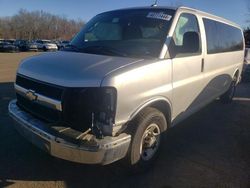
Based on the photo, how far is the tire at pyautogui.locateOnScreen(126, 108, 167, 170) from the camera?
3574 millimetres

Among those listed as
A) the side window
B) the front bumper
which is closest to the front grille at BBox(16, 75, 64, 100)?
the front bumper

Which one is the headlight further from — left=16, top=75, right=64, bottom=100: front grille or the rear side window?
the rear side window

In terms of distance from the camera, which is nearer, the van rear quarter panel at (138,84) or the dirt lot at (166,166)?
the van rear quarter panel at (138,84)

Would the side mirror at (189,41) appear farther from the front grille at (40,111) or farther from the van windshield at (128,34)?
the front grille at (40,111)

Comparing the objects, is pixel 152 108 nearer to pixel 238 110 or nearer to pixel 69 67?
pixel 69 67

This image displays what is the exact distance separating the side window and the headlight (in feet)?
4.58

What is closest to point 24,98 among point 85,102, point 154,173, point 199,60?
point 85,102

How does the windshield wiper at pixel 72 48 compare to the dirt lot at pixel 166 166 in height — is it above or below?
above

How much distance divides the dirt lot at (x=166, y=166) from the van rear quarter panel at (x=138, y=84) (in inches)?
36.3

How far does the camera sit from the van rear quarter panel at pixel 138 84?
10.8 feet

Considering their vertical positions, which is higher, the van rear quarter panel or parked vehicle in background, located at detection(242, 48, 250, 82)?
the van rear quarter panel

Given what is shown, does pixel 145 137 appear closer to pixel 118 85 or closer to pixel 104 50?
pixel 118 85

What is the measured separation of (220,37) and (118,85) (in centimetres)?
370

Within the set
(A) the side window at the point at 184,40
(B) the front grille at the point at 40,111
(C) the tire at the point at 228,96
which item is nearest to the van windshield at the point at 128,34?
(A) the side window at the point at 184,40
